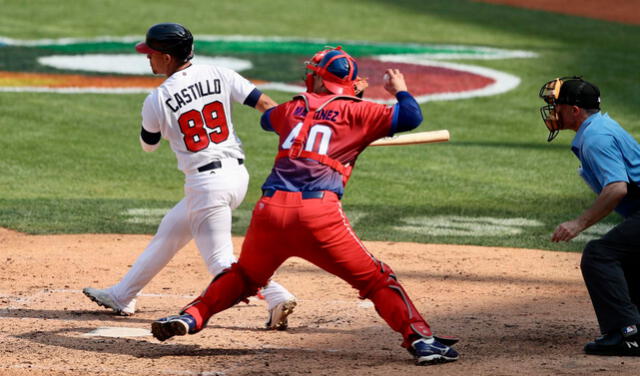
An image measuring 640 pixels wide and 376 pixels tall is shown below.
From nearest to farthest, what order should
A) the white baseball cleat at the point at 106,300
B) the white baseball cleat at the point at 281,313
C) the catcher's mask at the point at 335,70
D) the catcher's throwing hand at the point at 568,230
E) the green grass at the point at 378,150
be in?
the catcher's throwing hand at the point at 568,230
the catcher's mask at the point at 335,70
the white baseball cleat at the point at 281,313
the white baseball cleat at the point at 106,300
the green grass at the point at 378,150

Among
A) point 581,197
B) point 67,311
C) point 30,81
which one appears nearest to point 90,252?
point 67,311

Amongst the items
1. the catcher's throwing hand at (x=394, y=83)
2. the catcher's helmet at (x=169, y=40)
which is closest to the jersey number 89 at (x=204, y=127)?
the catcher's helmet at (x=169, y=40)

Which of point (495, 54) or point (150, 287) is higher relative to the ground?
point (495, 54)

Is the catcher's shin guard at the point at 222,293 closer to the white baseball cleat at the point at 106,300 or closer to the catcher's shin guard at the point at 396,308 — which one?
the catcher's shin guard at the point at 396,308

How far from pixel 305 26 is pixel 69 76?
7.32 meters

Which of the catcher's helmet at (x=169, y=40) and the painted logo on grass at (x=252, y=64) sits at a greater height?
the catcher's helmet at (x=169, y=40)

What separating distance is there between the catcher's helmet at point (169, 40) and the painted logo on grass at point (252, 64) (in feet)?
34.5

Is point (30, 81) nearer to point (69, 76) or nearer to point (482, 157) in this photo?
point (69, 76)

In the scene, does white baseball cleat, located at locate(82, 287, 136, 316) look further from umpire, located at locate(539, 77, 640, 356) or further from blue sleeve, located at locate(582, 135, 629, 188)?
blue sleeve, located at locate(582, 135, 629, 188)

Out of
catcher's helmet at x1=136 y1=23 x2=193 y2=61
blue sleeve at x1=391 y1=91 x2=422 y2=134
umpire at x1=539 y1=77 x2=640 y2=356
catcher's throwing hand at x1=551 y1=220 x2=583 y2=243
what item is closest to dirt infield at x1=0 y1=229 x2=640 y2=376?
umpire at x1=539 y1=77 x2=640 y2=356

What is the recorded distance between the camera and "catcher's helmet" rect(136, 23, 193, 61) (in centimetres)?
678

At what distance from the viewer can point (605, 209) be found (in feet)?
19.5

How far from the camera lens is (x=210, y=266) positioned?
684 centimetres

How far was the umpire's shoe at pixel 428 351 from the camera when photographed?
5.86 m
